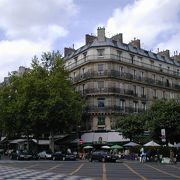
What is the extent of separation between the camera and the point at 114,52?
63.4 metres

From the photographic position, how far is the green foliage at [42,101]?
182 ft

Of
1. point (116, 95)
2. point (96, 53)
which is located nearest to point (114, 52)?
point (96, 53)

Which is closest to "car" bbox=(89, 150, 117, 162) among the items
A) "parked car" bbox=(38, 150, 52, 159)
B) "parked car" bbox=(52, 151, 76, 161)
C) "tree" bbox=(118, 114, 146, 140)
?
"parked car" bbox=(52, 151, 76, 161)

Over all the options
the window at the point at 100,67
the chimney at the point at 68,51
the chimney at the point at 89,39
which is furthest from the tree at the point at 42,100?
the chimney at the point at 68,51

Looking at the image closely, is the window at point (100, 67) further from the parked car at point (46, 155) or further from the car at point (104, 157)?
the car at point (104, 157)

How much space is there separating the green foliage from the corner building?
133 inches

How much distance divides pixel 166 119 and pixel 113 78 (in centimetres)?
1441

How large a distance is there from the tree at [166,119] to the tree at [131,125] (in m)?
3.58

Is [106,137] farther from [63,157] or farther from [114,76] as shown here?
[63,157]

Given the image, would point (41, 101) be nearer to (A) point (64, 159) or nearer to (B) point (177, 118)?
(A) point (64, 159)

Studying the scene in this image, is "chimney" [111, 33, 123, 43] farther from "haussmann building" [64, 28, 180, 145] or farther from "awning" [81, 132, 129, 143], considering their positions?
"awning" [81, 132, 129, 143]

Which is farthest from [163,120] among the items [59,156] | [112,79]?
[112,79]

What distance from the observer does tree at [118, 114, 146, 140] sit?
55031 mm

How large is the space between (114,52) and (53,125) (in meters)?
14.6
